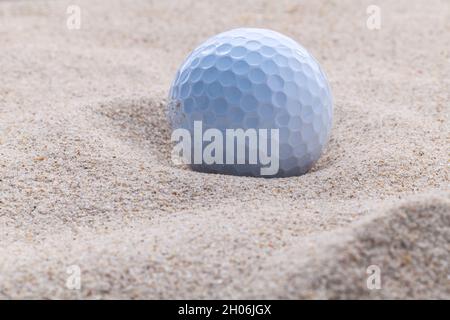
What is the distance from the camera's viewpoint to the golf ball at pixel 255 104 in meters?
3.37

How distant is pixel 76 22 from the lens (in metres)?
6.14

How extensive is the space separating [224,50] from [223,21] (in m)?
2.69

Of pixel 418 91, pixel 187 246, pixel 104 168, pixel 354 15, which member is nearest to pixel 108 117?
pixel 104 168

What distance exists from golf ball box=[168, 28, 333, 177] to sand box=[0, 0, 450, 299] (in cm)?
13

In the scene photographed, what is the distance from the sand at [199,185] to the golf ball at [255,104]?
0.43 feet

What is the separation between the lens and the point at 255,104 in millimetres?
3375

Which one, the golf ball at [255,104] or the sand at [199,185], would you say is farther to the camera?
the golf ball at [255,104]

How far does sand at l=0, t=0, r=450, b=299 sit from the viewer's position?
2426mm

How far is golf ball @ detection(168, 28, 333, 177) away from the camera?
3.37m

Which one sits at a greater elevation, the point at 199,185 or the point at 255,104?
the point at 255,104

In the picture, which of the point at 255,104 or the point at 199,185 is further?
the point at 255,104

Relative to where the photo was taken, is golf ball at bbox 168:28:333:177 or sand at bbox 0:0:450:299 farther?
golf ball at bbox 168:28:333:177

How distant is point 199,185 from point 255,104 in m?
0.49

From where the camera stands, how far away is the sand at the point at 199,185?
2.43 m
